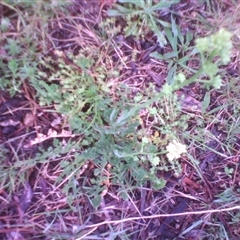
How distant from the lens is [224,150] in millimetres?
2037

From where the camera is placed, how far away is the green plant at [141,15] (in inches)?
72.3

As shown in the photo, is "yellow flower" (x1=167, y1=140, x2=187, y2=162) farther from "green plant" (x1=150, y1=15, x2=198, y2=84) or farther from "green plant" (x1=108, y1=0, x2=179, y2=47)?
"green plant" (x1=108, y1=0, x2=179, y2=47)

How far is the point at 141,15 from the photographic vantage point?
6.11 ft

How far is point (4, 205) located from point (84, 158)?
1.27 ft

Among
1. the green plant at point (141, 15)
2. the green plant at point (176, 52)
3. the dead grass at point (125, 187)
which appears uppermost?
the green plant at point (141, 15)

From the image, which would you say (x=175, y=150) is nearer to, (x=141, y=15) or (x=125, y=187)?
(x=125, y=187)

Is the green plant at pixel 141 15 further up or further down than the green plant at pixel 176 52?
further up

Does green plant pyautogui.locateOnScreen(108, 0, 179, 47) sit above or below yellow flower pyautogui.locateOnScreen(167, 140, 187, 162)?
above

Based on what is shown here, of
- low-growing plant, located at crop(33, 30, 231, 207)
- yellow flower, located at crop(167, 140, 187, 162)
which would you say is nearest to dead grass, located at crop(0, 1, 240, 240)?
low-growing plant, located at crop(33, 30, 231, 207)

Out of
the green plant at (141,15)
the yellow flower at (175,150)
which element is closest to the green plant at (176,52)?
the green plant at (141,15)

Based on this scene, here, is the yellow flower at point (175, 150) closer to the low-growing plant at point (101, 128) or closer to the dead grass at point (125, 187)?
the low-growing plant at point (101, 128)

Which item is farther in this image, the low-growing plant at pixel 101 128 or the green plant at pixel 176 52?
the green plant at pixel 176 52

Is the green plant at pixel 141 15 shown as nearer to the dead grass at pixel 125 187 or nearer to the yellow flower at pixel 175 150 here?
the dead grass at pixel 125 187

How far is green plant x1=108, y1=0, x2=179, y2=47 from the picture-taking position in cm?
184
